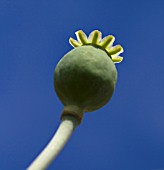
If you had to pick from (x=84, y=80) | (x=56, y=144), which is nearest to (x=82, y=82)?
(x=84, y=80)

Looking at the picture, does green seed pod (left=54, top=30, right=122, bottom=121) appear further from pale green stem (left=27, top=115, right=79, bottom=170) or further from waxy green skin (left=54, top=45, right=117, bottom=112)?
pale green stem (left=27, top=115, right=79, bottom=170)

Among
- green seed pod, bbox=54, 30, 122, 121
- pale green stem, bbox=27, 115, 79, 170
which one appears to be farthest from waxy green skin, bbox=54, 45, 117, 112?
pale green stem, bbox=27, 115, 79, 170

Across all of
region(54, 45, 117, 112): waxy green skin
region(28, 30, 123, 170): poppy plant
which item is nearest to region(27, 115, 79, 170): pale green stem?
region(28, 30, 123, 170): poppy plant

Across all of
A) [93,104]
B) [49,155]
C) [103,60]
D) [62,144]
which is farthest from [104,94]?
[49,155]

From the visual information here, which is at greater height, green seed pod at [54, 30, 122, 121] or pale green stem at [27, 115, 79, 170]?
green seed pod at [54, 30, 122, 121]

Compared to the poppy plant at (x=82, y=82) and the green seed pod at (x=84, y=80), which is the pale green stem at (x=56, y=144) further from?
the green seed pod at (x=84, y=80)

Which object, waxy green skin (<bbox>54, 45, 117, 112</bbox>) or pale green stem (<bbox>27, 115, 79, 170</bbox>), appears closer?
pale green stem (<bbox>27, 115, 79, 170</bbox>)
